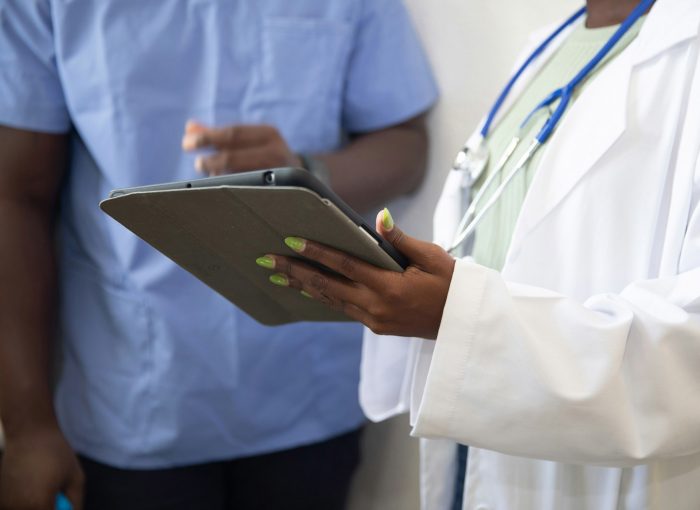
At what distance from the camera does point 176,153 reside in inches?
45.6

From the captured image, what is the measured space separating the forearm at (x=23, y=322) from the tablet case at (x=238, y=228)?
45 centimetres

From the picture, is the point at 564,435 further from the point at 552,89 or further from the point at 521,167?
the point at 552,89

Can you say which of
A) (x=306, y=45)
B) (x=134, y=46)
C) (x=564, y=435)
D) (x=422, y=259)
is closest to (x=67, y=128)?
(x=134, y=46)

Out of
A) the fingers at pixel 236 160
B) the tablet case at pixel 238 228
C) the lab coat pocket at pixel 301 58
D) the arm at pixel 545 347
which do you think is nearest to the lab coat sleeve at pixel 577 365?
the arm at pixel 545 347

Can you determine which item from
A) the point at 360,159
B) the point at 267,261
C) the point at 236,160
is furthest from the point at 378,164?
the point at 267,261

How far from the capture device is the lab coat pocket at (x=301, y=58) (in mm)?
1189

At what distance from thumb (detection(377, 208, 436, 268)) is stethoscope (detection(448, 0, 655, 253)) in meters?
0.21

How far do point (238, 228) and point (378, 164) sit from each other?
0.61 m

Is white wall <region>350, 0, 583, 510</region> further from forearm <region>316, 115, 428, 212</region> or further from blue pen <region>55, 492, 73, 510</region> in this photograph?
blue pen <region>55, 492, 73, 510</region>

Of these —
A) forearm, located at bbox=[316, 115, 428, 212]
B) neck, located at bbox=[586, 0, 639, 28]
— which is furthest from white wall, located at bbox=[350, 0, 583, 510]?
neck, located at bbox=[586, 0, 639, 28]

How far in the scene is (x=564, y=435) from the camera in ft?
2.23

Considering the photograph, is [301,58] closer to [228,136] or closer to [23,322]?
[228,136]

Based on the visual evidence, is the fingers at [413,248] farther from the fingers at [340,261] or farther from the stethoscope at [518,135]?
the stethoscope at [518,135]

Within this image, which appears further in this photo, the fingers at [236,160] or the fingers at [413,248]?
the fingers at [236,160]
